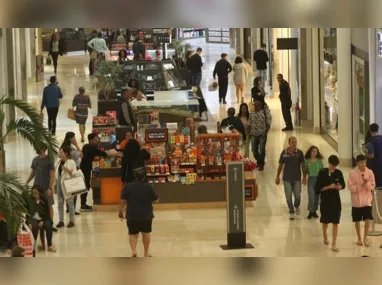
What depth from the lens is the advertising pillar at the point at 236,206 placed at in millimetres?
10828

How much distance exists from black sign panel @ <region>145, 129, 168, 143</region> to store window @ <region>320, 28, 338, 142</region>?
5.54 meters

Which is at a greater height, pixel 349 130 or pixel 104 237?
pixel 349 130

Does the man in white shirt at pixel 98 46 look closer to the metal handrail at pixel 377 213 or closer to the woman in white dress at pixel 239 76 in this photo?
the woman in white dress at pixel 239 76

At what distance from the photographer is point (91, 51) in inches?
1304

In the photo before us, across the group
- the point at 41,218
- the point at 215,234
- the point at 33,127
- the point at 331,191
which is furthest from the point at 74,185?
the point at 33,127

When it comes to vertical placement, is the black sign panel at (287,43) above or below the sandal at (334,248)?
above

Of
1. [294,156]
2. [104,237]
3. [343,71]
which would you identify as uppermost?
[343,71]

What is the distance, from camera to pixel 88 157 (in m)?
13.2

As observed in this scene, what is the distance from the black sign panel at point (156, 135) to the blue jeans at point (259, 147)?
252 cm

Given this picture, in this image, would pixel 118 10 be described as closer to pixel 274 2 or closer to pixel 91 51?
pixel 274 2

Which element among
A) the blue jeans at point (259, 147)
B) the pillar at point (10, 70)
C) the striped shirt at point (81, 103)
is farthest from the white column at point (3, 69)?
the blue jeans at point (259, 147)

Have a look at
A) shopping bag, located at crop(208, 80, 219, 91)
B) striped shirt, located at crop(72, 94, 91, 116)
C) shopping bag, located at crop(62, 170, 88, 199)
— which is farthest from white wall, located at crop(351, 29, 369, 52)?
shopping bag, located at crop(208, 80, 219, 91)

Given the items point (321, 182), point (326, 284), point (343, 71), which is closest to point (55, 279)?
point (326, 284)

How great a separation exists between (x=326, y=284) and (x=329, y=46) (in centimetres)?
1823
